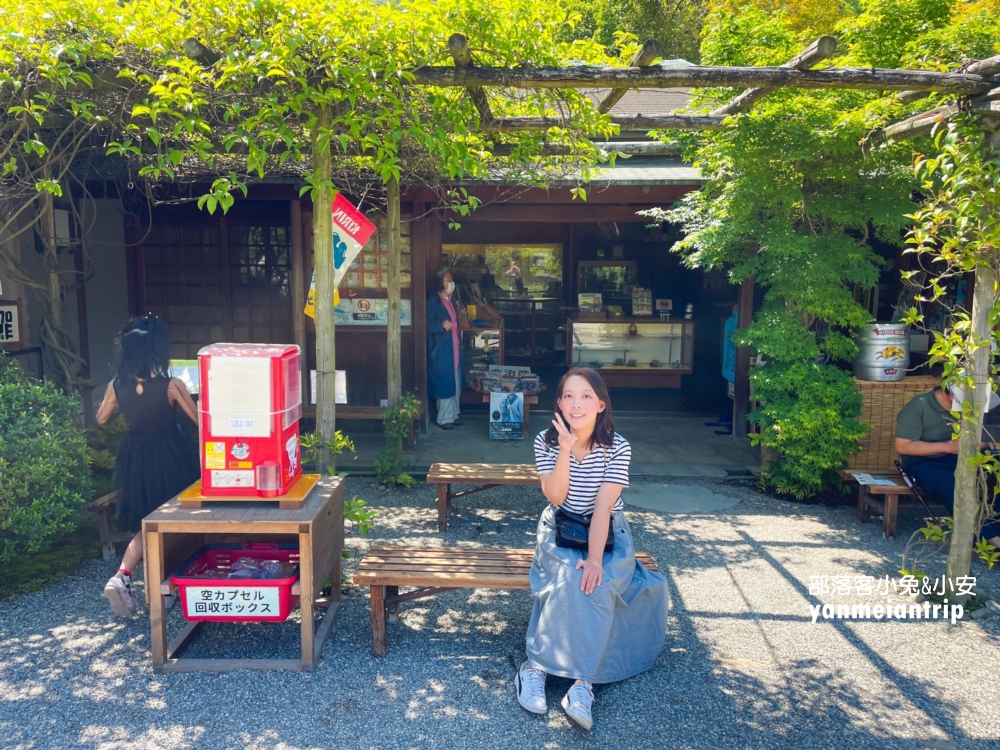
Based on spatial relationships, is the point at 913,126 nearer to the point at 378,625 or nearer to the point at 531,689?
the point at 531,689

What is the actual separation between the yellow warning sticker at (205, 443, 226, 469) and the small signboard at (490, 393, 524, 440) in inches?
188

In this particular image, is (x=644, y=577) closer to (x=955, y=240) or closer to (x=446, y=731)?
(x=446, y=731)

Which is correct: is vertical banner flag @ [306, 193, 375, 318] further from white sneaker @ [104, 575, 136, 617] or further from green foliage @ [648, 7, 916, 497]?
green foliage @ [648, 7, 916, 497]

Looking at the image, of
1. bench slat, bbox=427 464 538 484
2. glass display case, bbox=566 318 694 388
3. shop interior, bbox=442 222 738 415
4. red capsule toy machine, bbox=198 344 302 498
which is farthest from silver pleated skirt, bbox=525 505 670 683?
shop interior, bbox=442 222 738 415

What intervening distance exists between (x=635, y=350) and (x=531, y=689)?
7543 millimetres

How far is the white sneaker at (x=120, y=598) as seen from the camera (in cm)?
392

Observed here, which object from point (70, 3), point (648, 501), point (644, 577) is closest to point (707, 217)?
point (648, 501)

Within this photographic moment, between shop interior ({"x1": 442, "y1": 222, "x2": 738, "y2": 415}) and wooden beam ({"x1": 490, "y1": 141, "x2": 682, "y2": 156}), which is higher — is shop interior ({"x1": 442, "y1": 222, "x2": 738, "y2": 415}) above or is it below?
below

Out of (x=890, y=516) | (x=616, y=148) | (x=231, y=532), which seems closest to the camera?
(x=231, y=532)

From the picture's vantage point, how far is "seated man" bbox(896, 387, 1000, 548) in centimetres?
517

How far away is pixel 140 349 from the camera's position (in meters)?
4.09

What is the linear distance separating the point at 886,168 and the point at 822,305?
3.90 feet

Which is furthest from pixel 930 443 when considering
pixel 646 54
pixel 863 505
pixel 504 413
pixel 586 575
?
pixel 504 413

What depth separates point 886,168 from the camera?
19.1ft
